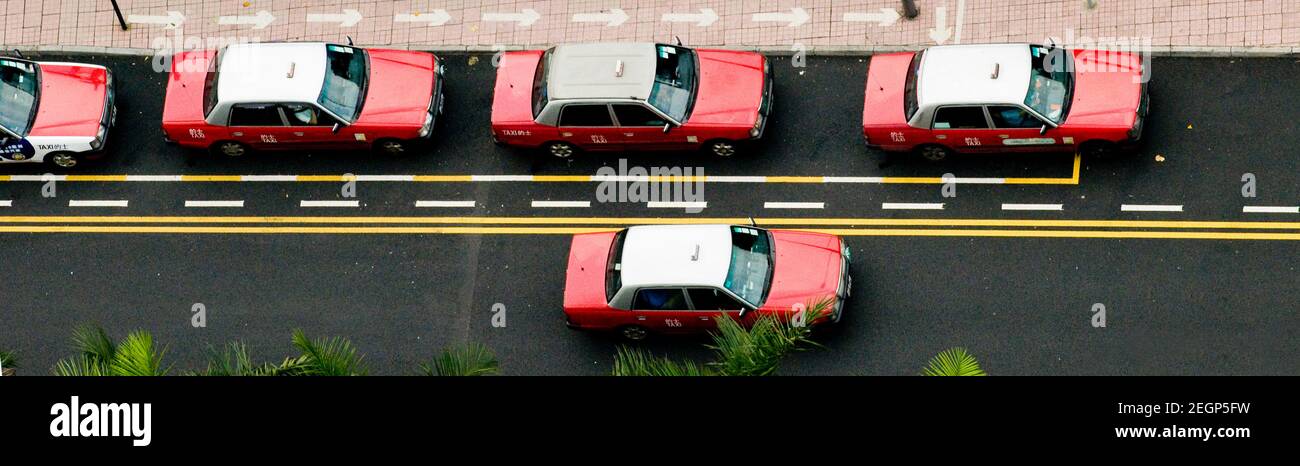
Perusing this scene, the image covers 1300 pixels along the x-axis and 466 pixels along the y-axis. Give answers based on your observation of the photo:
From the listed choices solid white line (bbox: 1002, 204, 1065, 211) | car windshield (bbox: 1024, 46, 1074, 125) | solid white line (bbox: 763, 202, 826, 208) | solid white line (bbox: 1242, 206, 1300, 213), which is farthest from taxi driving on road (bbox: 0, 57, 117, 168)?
solid white line (bbox: 1242, 206, 1300, 213)

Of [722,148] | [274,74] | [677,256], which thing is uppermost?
[274,74]

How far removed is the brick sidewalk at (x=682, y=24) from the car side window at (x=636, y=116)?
2359 millimetres

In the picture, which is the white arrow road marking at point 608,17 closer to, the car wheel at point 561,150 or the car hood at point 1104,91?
the car wheel at point 561,150

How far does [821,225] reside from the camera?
71.7 ft

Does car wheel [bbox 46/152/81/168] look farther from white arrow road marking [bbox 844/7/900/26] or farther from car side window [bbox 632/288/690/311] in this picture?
white arrow road marking [bbox 844/7/900/26]

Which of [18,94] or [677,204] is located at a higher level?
[18,94]

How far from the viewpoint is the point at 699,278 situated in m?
19.8

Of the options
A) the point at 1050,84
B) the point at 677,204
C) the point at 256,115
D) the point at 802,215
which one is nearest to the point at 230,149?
the point at 256,115

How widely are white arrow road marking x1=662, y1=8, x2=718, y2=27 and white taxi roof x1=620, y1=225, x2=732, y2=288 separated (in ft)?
14.8

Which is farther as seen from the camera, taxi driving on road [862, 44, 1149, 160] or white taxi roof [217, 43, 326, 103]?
white taxi roof [217, 43, 326, 103]

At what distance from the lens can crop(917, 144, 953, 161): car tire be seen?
71.8ft

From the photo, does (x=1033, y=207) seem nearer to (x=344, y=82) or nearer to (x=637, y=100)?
(x=637, y=100)

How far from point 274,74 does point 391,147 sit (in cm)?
179
